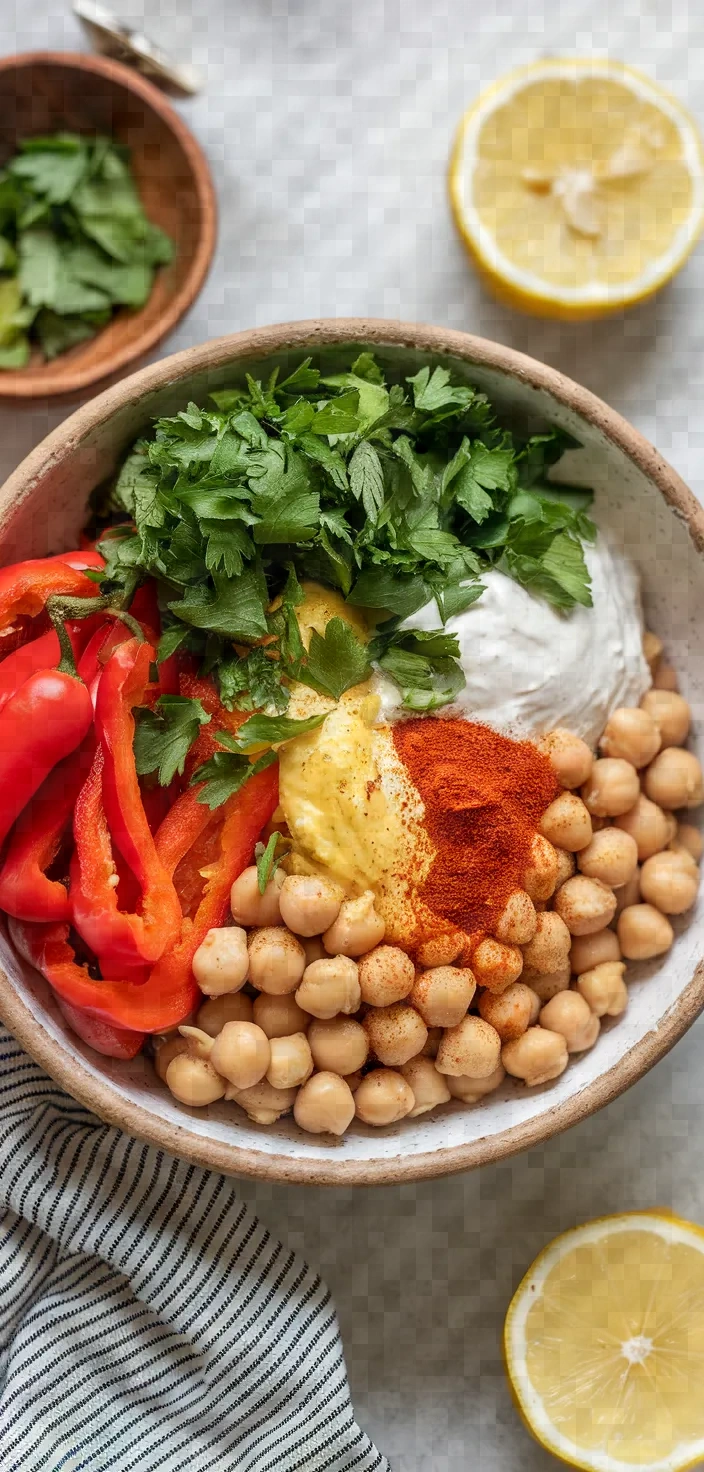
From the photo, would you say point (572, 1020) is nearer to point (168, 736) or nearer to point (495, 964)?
point (495, 964)

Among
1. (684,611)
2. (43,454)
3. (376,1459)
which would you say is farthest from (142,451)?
(376,1459)

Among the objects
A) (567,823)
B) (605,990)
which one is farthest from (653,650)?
(605,990)

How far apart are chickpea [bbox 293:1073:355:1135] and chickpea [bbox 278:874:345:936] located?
277mm

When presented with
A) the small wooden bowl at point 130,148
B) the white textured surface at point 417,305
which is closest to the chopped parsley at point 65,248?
the small wooden bowl at point 130,148

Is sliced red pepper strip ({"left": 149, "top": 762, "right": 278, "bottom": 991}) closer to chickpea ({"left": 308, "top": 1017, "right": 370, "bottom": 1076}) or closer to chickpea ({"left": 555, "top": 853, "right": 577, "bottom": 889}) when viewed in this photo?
chickpea ({"left": 308, "top": 1017, "right": 370, "bottom": 1076})

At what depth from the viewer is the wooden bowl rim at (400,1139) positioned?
212 centimetres

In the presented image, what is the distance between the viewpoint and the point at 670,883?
2.34 meters

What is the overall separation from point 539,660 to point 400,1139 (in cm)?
91

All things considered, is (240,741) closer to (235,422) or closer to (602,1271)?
(235,422)

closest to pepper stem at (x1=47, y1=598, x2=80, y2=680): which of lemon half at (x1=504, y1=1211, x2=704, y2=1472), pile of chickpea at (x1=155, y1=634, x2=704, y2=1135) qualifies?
pile of chickpea at (x1=155, y1=634, x2=704, y2=1135)

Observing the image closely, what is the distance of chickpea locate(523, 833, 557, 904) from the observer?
220 centimetres

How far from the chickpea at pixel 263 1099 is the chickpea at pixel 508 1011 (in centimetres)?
39

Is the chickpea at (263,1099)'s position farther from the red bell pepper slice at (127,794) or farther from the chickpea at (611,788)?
the chickpea at (611,788)

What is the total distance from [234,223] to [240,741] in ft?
4.72
